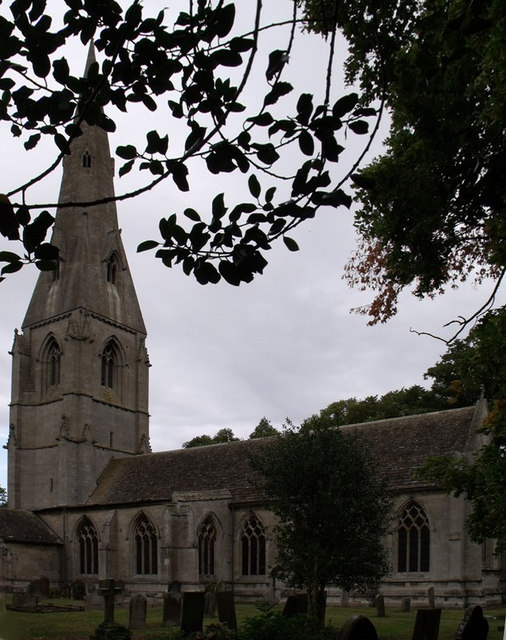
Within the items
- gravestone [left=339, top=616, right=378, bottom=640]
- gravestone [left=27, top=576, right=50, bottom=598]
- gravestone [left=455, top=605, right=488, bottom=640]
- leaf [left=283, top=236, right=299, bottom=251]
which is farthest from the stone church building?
leaf [left=283, top=236, right=299, bottom=251]

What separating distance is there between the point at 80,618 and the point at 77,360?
19.3 meters

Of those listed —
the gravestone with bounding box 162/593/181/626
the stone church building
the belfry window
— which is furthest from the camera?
the belfry window

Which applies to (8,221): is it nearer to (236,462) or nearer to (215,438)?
(236,462)

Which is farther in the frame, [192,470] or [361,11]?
[192,470]

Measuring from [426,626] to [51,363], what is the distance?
32.5m

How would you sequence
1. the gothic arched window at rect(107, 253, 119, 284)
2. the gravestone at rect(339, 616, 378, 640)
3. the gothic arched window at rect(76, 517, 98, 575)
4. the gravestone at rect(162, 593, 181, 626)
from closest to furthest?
1. the gravestone at rect(339, 616, 378, 640)
2. the gravestone at rect(162, 593, 181, 626)
3. the gothic arched window at rect(76, 517, 98, 575)
4. the gothic arched window at rect(107, 253, 119, 284)

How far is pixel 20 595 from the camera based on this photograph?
2334cm

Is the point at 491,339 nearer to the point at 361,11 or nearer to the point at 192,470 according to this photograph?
the point at 361,11

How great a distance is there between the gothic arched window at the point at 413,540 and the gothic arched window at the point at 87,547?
1558 cm

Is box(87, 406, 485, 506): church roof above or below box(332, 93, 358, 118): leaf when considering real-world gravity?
below

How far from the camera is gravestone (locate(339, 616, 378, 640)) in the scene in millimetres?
7811

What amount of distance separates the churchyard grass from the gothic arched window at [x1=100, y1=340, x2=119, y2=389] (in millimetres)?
17335

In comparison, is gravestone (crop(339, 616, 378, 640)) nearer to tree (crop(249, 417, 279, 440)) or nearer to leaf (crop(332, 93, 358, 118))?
leaf (crop(332, 93, 358, 118))

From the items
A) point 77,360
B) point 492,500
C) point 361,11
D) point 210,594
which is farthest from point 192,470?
point 361,11
